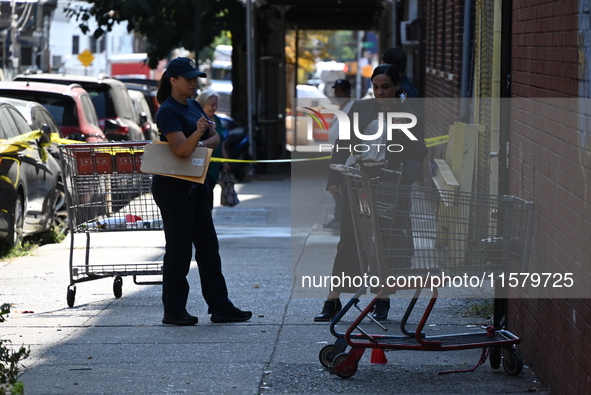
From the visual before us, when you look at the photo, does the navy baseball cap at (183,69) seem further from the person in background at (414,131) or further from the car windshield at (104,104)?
the car windshield at (104,104)

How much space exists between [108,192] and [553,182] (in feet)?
13.1

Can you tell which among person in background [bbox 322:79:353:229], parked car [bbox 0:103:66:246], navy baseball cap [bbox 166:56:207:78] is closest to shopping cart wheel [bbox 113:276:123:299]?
navy baseball cap [bbox 166:56:207:78]

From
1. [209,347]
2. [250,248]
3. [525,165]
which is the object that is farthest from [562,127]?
[250,248]

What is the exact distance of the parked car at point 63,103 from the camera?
14.8 m

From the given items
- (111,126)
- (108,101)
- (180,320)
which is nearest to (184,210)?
(180,320)

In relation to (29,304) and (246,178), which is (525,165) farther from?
(246,178)

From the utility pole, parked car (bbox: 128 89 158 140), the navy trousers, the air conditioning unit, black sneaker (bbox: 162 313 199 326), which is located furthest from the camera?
the utility pole

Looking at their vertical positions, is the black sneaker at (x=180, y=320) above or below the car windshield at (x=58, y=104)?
below

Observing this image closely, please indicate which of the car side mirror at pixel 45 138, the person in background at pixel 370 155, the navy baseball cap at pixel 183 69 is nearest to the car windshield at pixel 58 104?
the car side mirror at pixel 45 138

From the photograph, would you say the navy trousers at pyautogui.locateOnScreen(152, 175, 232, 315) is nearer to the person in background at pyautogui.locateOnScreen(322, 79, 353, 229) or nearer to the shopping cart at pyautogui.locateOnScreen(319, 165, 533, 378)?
the shopping cart at pyautogui.locateOnScreen(319, 165, 533, 378)

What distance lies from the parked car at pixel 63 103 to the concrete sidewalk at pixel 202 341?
3909mm

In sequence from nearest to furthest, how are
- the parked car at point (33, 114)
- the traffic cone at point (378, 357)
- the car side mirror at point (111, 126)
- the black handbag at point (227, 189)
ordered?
the traffic cone at point (378, 357), the black handbag at point (227, 189), the parked car at point (33, 114), the car side mirror at point (111, 126)

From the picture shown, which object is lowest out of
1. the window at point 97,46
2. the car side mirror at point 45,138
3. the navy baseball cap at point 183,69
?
the car side mirror at point 45,138

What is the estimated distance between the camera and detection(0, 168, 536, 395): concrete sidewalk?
227 inches
